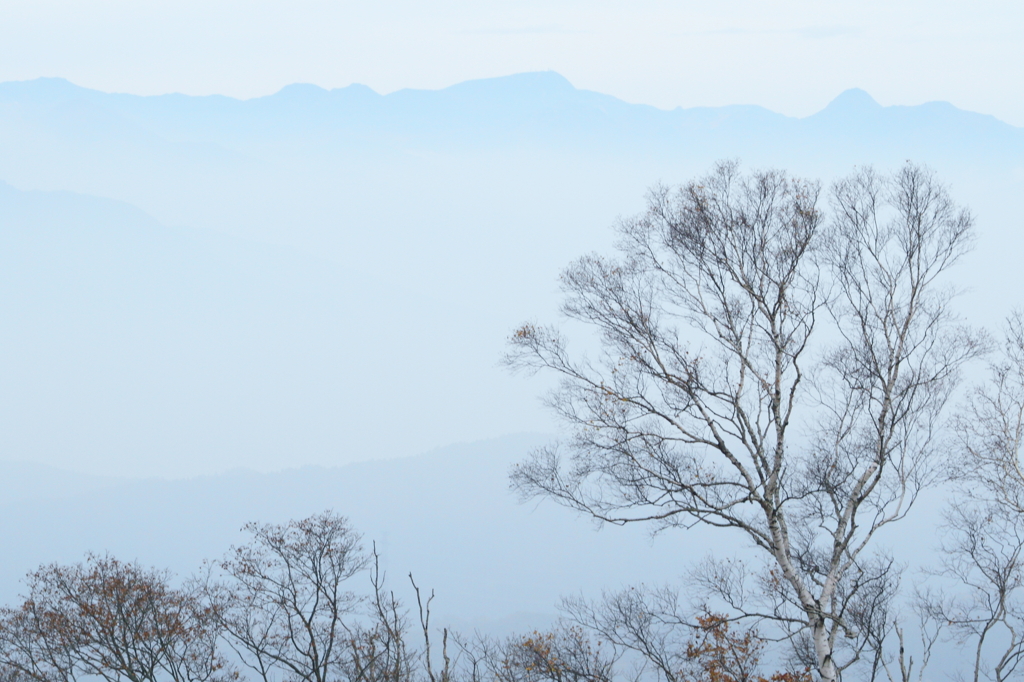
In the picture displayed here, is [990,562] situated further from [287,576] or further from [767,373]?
[287,576]

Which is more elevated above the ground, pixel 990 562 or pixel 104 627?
pixel 104 627

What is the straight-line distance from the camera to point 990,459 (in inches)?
424

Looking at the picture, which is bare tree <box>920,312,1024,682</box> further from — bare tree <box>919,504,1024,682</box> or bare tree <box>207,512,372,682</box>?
A: bare tree <box>207,512,372,682</box>

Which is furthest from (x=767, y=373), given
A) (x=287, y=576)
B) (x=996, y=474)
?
(x=287, y=576)

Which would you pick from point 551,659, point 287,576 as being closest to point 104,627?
point 287,576

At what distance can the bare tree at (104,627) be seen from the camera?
1345 centimetres

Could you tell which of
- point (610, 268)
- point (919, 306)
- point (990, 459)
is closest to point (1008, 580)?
point (990, 459)

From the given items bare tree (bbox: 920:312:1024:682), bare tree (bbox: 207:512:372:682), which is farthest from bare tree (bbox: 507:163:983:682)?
bare tree (bbox: 207:512:372:682)

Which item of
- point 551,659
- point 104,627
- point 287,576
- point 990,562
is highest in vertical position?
point 287,576

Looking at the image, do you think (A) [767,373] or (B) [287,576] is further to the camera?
(B) [287,576]

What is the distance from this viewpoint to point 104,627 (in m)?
13.4

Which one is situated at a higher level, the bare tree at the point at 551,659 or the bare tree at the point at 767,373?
the bare tree at the point at 767,373

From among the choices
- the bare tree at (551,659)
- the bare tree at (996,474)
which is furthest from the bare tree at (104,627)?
the bare tree at (996,474)

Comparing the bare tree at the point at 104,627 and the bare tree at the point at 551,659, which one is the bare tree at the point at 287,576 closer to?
the bare tree at the point at 104,627
